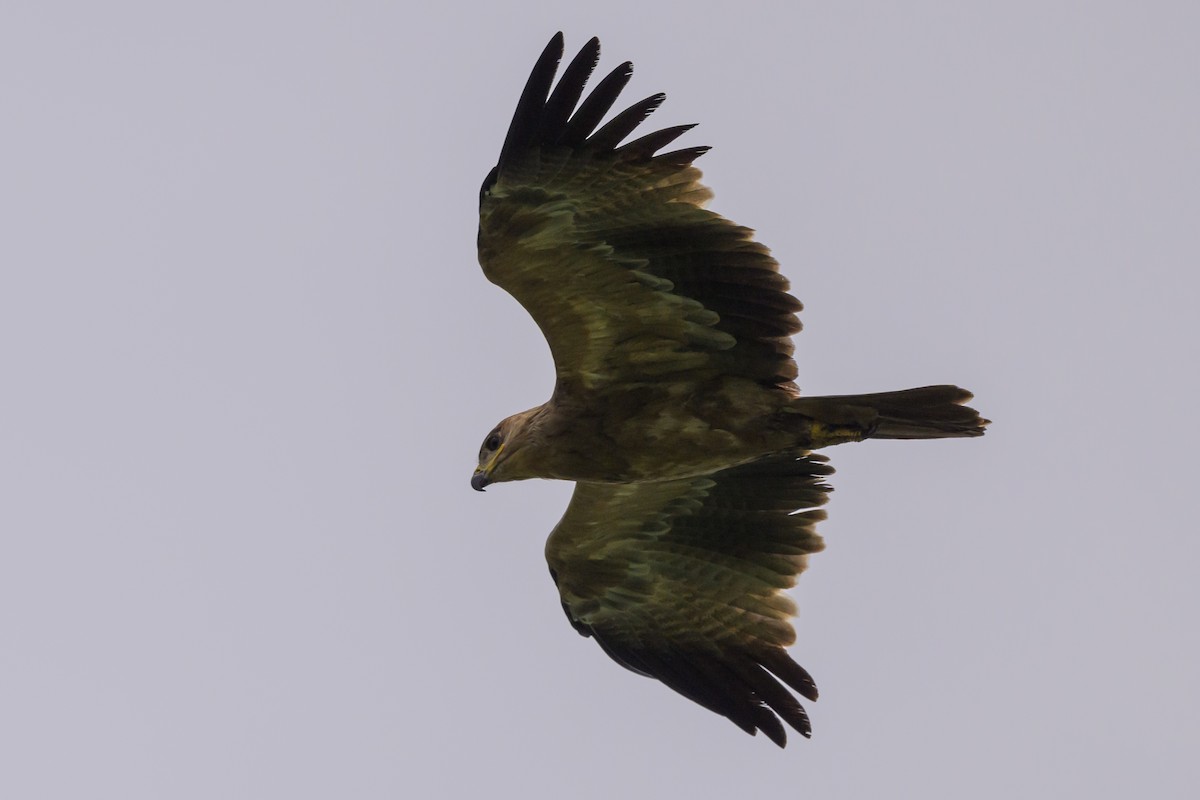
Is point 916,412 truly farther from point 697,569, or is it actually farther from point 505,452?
point 505,452

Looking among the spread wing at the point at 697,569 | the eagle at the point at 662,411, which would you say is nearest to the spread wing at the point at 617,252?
the eagle at the point at 662,411

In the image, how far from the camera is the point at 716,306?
360 inches

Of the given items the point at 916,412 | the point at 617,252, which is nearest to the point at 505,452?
the point at 617,252

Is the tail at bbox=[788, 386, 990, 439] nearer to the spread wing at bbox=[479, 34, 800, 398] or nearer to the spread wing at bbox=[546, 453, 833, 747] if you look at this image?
the spread wing at bbox=[479, 34, 800, 398]

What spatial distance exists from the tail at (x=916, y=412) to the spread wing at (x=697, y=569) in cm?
99

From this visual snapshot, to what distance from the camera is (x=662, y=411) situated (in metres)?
9.49

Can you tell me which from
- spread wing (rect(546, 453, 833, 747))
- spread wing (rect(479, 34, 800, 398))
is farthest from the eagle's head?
spread wing (rect(546, 453, 833, 747))

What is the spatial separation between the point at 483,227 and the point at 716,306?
1.35m

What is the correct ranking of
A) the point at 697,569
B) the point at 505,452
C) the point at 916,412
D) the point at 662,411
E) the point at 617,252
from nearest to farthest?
1. the point at 617,252
2. the point at 916,412
3. the point at 662,411
4. the point at 505,452
5. the point at 697,569

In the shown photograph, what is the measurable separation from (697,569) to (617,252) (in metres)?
2.52

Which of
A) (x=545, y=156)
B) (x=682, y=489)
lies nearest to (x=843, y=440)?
(x=682, y=489)

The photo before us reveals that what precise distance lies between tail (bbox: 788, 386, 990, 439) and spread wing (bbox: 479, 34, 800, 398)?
0.41 meters

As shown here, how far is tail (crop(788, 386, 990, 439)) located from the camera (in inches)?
359

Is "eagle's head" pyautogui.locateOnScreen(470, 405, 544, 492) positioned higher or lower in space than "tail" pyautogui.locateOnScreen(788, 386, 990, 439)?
lower
